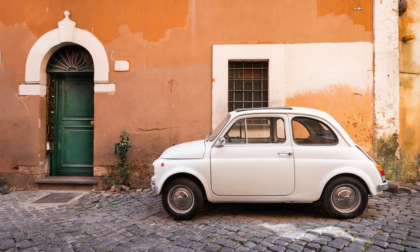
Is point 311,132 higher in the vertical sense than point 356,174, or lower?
higher

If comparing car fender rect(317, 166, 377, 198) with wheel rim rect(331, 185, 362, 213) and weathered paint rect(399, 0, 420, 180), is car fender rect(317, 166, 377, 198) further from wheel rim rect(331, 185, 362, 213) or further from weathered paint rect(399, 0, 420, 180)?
weathered paint rect(399, 0, 420, 180)

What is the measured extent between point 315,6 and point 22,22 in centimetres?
658

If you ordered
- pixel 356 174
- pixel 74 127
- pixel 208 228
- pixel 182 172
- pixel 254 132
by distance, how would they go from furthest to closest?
1. pixel 74 127
2. pixel 254 132
3. pixel 182 172
4. pixel 356 174
5. pixel 208 228

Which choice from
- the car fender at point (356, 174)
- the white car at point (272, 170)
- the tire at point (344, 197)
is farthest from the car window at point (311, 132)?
the tire at point (344, 197)

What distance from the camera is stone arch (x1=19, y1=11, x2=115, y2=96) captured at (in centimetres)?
694

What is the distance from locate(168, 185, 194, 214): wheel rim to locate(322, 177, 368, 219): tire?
1976mm

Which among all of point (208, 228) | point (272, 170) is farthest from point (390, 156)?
point (208, 228)

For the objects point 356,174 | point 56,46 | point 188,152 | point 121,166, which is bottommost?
point 121,166

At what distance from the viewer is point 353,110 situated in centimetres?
666

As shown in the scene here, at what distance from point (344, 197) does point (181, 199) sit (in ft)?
7.83

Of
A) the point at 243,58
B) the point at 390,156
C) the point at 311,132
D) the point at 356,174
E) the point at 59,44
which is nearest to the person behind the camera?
the point at 356,174

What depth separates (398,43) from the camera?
6.71 metres

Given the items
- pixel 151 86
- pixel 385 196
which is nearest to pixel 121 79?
pixel 151 86

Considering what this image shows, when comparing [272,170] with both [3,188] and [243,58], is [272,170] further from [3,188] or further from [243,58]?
[3,188]
